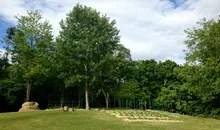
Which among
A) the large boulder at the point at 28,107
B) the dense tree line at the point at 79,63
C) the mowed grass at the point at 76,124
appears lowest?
the mowed grass at the point at 76,124

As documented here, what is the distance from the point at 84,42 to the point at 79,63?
2.63 m

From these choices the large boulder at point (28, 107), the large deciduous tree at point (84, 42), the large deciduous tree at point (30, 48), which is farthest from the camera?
the large deciduous tree at point (30, 48)

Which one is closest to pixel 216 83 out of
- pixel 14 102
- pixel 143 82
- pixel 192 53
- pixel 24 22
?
pixel 192 53

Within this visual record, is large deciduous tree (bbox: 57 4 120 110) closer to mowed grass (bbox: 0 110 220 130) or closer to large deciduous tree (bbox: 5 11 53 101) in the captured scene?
large deciduous tree (bbox: 5 11 53 101)

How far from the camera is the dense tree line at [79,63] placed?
83.3ft

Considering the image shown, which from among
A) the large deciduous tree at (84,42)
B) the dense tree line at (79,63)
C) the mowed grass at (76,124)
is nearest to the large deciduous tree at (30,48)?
the dense tree line at (79,63)

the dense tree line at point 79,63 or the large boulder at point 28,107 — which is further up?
the dense tree line at point 79,63

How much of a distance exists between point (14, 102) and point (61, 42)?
1489 cm

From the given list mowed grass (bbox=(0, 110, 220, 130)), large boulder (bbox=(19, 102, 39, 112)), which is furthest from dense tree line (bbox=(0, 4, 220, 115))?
mowed grass (bbox=(0, 110, 220, 130))

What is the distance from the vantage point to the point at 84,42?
25000 millimetres

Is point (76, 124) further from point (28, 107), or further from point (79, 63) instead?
point (79, 63)

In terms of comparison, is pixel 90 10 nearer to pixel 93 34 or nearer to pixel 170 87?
pixel 93 34

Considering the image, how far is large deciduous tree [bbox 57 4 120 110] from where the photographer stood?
82.1 feet

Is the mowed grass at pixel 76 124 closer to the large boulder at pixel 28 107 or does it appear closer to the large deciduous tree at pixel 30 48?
the large boulder at pixel 28 107
